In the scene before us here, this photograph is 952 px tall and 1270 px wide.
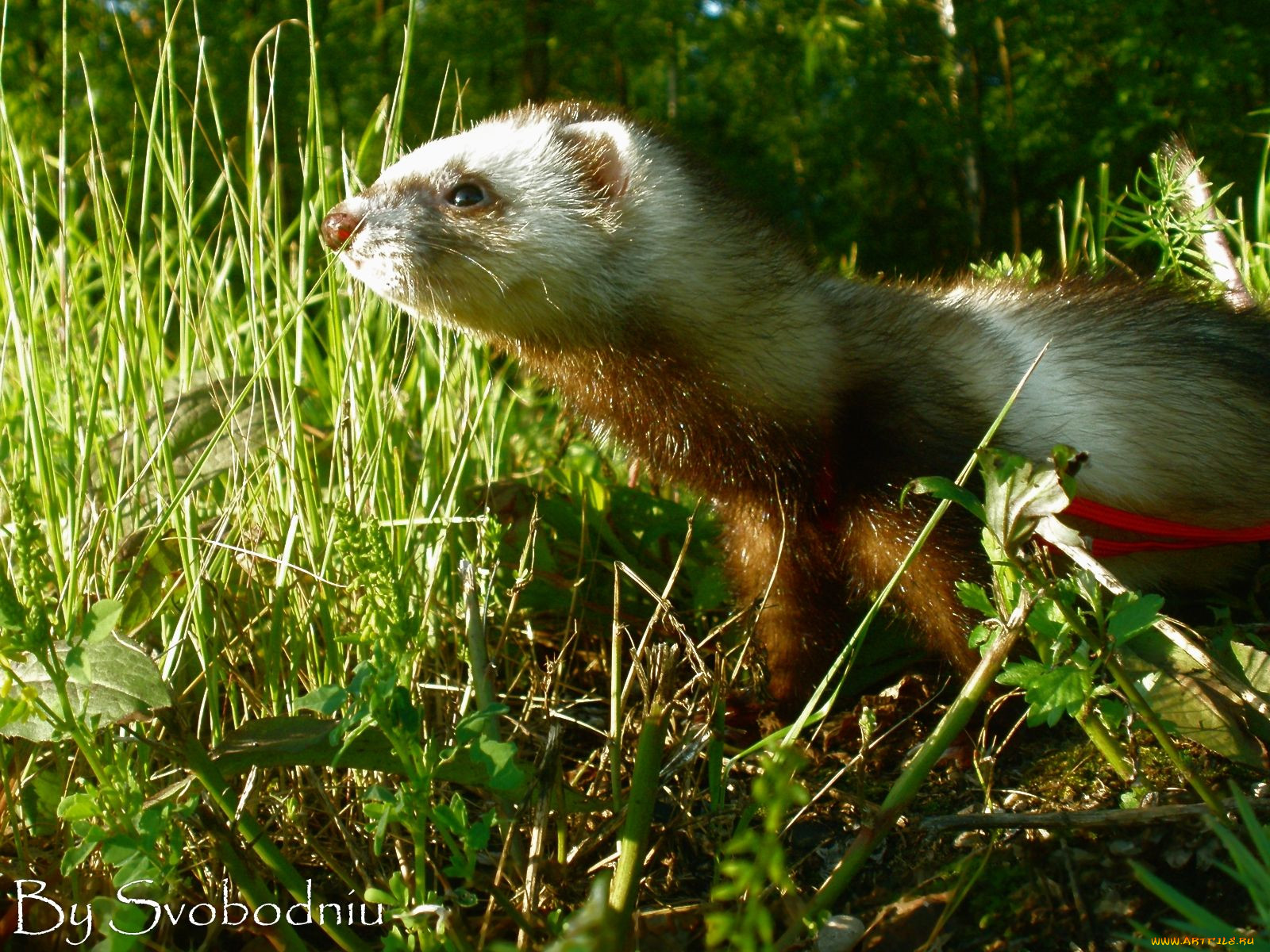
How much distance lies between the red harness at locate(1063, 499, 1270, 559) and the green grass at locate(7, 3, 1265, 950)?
0.70 m

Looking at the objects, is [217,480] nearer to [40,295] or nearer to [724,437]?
[40,295]

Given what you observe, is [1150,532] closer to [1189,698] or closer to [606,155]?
[1189,698]

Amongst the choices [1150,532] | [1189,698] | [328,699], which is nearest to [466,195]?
[328,699]

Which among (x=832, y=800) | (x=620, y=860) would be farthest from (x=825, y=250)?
(x=620, y=860)

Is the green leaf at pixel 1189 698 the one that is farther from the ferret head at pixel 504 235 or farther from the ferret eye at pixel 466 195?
the ferret eye at pixel 466 195

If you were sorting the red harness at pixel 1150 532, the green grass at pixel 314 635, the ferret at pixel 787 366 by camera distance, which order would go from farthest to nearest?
the ferret at pixel 787 366 < the red harness at pixel 1150 532 < the green grass at pixel 314 635

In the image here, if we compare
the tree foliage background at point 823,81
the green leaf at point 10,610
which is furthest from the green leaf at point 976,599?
the tree foliage background at point 823,81

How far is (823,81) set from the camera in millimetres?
4953

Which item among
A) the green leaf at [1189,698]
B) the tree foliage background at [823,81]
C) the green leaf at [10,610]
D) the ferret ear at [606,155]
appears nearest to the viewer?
the green leaf at [10,610]

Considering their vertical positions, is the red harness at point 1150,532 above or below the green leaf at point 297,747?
above

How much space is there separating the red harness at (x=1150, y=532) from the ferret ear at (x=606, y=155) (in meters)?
1.08

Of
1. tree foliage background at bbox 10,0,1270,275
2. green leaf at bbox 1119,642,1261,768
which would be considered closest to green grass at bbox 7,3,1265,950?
green leaf at bbox 1119,642,1261,768

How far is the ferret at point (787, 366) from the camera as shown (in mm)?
2197

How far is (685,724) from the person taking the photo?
5.71ft
